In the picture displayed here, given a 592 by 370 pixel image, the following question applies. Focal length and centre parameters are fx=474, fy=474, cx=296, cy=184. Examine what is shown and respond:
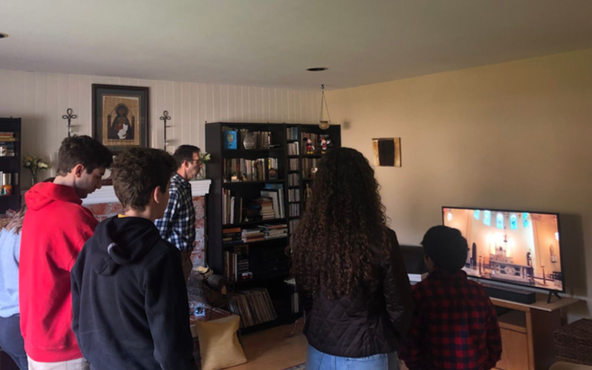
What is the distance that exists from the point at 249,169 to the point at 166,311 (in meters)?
3.72

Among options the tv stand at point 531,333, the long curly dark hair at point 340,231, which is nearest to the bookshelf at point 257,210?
the tv stand at point 531,333

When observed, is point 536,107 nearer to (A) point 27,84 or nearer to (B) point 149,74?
(B) point 149,74

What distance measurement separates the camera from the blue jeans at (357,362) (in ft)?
5.34

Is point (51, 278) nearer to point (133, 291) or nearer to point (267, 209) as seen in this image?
point (133, 291)

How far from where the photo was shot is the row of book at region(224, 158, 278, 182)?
4.84m

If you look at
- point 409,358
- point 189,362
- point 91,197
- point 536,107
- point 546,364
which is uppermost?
point 536,107

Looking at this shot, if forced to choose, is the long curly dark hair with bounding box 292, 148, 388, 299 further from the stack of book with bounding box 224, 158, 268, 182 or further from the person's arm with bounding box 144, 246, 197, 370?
the stack of book with bounding box 224, 158, 268, 182

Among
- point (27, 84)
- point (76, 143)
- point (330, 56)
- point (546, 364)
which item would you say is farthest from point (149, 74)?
point (546, 364)

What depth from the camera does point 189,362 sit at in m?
1.35

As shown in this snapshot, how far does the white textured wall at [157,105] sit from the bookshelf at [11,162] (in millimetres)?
147

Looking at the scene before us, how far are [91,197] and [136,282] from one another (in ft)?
9.89

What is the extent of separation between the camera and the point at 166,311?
128cm

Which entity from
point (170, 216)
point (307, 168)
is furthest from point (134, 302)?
point (307, 168)

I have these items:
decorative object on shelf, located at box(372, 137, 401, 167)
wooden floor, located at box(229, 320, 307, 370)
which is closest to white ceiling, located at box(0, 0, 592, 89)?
decorative object on shelf, located at box(372, 137, 401, 167)
